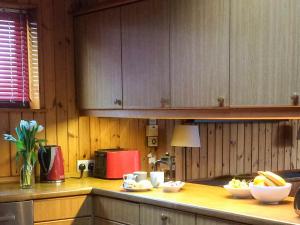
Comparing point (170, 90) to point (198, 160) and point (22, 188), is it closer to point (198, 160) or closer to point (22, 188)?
point (22, 188)

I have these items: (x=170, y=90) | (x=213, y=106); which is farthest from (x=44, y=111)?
(x=213, y=106)

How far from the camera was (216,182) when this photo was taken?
431cm

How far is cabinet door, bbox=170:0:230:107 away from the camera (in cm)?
267

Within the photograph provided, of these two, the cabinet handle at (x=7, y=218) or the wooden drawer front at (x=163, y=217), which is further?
the cabinet handle at (x=7, y=218)

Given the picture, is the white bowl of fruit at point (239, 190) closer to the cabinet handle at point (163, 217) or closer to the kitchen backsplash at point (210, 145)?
the cabinet handle at point (163, 217)

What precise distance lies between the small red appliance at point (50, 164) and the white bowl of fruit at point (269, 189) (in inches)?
59.4

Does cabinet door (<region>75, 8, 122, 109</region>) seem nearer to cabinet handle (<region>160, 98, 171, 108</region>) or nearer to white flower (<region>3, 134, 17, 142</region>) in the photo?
cabinet handle (<region>160, 98, 171, 108</region>)

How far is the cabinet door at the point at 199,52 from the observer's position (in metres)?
2.67

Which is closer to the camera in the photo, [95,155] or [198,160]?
[95,155]

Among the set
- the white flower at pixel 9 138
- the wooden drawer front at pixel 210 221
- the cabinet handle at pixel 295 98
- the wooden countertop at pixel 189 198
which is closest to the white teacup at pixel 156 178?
the wooden countertop at pixel 189 198

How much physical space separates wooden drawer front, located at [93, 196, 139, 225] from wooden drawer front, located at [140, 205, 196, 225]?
0.23ft

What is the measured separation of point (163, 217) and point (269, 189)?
0.63 meters

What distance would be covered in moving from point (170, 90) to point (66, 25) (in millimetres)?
1176

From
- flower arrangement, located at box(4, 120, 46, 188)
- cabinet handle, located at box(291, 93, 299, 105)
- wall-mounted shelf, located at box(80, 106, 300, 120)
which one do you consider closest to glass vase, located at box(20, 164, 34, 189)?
flower arrangement, located at box(4, 120, 46, 188)
